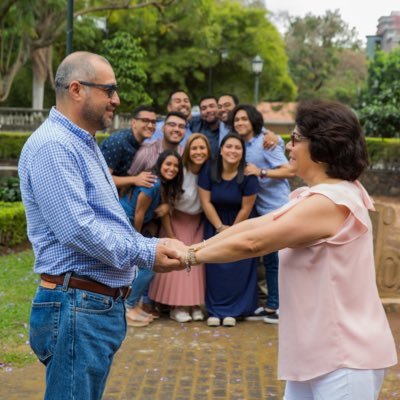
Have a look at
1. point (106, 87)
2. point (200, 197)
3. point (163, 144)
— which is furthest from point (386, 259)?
point (106, 87)

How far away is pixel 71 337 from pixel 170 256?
0.55 metres

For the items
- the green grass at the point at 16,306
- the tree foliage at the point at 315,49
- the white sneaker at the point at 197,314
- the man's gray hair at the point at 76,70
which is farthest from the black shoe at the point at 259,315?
the tree foliage at the point at 315,49

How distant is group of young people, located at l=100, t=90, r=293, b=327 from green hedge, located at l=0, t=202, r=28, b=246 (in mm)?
3871

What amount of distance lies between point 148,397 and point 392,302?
3.39 m

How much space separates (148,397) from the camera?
4.75 metres

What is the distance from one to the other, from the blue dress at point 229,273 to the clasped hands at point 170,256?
11.9ft

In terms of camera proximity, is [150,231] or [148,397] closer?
[148,397]

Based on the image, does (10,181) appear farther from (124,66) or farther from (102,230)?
(124,66)

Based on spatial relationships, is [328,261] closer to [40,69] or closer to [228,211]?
[228,211]

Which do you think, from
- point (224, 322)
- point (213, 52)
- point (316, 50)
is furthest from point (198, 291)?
point (316, 50)

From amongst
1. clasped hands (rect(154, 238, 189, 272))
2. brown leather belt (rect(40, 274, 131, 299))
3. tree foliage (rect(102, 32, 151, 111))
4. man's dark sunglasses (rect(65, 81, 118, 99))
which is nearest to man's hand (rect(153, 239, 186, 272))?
clasped hands (rect(154, 238, 189, 272))

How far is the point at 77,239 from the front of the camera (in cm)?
262

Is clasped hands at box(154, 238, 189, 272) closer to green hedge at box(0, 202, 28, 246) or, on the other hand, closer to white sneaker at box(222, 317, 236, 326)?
white sneaker at box(222, 317, 236, 326)

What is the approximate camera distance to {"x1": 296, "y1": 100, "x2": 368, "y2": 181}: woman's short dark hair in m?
2.66
